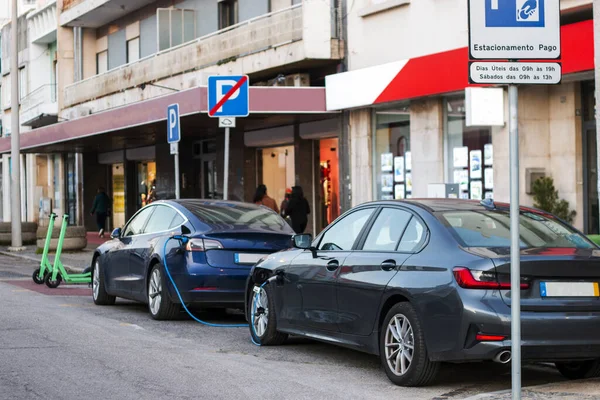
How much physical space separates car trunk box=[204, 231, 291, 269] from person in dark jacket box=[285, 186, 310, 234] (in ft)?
31.2

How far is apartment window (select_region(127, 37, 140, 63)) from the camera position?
35.1 m

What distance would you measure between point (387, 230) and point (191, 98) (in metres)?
14.5

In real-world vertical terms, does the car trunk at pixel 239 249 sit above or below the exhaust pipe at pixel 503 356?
above

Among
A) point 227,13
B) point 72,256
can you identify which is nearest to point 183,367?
point 72,256

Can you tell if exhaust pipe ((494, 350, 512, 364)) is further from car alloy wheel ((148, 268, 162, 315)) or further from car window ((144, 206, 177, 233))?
car window ((144, 206, 177, 233))

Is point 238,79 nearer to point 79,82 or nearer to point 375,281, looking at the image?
point 375,281

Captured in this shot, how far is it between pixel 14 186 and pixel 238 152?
737cm

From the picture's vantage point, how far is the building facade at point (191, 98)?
2305 centimetres

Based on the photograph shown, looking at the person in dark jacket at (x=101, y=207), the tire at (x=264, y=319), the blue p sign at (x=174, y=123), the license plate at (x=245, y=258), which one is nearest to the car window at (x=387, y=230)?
the tire at (x=264, y=319)

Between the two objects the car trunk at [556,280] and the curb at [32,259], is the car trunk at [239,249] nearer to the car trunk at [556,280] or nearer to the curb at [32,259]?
the car trunk at [556,280]

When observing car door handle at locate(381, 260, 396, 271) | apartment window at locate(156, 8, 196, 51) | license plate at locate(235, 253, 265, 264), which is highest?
apartment window at locate(156, 8, 196, 51)

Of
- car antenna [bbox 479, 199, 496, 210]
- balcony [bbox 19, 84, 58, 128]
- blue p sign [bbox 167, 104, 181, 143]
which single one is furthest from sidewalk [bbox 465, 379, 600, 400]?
balcony [bbox 19, 84, 58, 128]

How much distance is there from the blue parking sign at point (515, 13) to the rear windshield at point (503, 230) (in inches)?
74.8

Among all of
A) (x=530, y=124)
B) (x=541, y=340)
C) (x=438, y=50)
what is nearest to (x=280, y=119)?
(x=438, y=50)
